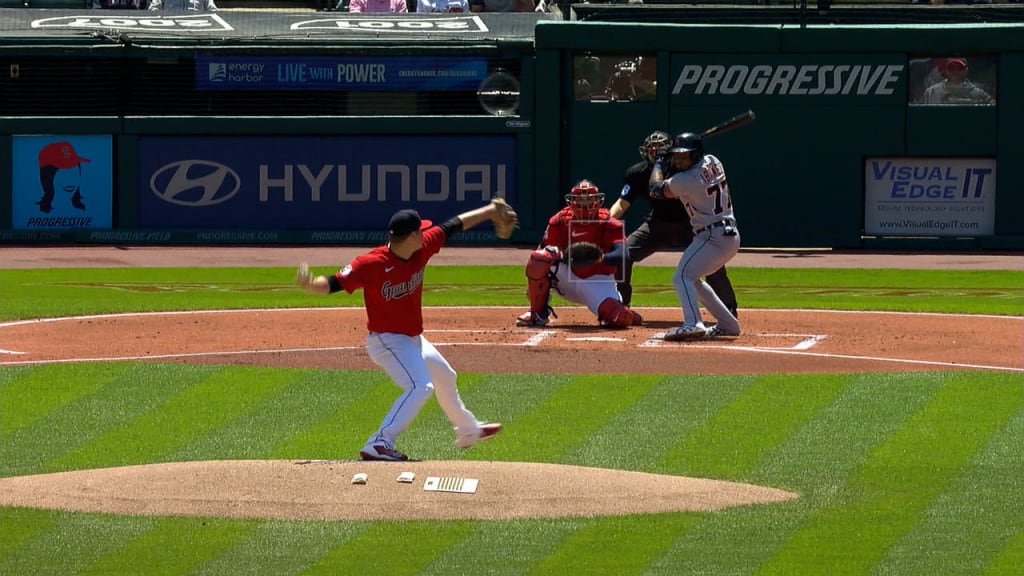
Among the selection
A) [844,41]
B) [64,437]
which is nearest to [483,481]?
[64,437]

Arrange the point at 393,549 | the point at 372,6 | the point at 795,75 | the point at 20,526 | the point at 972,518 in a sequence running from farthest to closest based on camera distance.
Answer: the point at 372,6, the point at 795,75, the point at 972,518, the point at 20,526, the point at 393,549

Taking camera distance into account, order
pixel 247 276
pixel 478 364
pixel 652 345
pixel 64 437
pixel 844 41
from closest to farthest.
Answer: pixel 64 437 → pixel 478 364 → pixel 652 345 → pixel 247 276 → pixel 844 41

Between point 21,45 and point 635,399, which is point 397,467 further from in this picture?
point 21,45

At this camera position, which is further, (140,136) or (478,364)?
(140,136)

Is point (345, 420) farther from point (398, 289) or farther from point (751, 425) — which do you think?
point (751, 425)

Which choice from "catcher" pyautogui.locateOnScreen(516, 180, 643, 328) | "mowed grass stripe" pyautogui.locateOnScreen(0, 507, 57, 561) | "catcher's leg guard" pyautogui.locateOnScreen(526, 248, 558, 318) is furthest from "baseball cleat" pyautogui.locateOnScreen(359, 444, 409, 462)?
"catcher" pyautogui.locateOnScreen(516, 180, 643, 328)

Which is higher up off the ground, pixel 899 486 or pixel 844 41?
pixel 844 41

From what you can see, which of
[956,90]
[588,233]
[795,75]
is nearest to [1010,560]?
[588,233]
